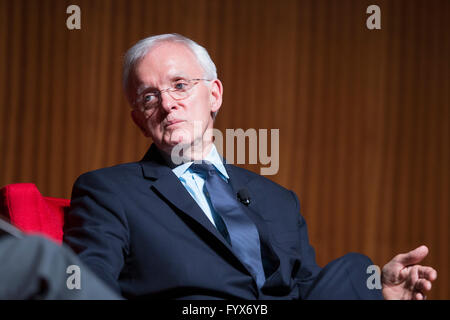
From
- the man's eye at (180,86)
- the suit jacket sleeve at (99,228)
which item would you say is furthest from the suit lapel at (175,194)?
the man's eye at (180,86)

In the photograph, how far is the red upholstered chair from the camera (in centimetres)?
143

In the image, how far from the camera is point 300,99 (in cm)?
277

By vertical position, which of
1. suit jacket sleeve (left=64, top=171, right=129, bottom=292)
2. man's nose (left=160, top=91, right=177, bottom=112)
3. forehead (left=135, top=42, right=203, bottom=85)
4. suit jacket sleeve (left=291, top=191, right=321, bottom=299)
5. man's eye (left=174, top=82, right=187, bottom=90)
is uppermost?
forehead (left=135, top=42, right=203, bottom=85)

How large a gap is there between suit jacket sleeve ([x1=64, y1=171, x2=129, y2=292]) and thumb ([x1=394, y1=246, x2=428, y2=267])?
0.68m

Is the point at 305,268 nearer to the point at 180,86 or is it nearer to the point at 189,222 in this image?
the point at 189,222

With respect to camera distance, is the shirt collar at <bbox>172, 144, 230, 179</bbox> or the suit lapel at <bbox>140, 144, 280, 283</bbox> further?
the shirt collar at <bbox>172, 144, 230, 179</bbox>

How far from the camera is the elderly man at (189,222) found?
1.31 m

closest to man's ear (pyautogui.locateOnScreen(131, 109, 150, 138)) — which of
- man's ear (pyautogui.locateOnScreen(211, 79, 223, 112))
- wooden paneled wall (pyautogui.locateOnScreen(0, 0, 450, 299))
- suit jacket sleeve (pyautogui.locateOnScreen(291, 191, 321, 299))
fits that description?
man's ear (pyautogui.locateOnScreen(211, 79, 223, 112))

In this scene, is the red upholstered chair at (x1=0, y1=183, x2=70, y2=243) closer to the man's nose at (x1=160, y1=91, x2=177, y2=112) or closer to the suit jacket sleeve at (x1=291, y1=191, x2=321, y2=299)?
the man's nose at (x1=160, y1=91, x2=177, y2=112)

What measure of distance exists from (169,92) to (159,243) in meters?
0.48

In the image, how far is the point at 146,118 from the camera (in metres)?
1.64

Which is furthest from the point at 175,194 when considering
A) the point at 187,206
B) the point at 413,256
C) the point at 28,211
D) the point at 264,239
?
the point at 413,256

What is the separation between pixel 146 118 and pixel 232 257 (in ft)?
1.72

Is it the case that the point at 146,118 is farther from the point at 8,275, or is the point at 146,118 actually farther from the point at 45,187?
the point at 45,187
